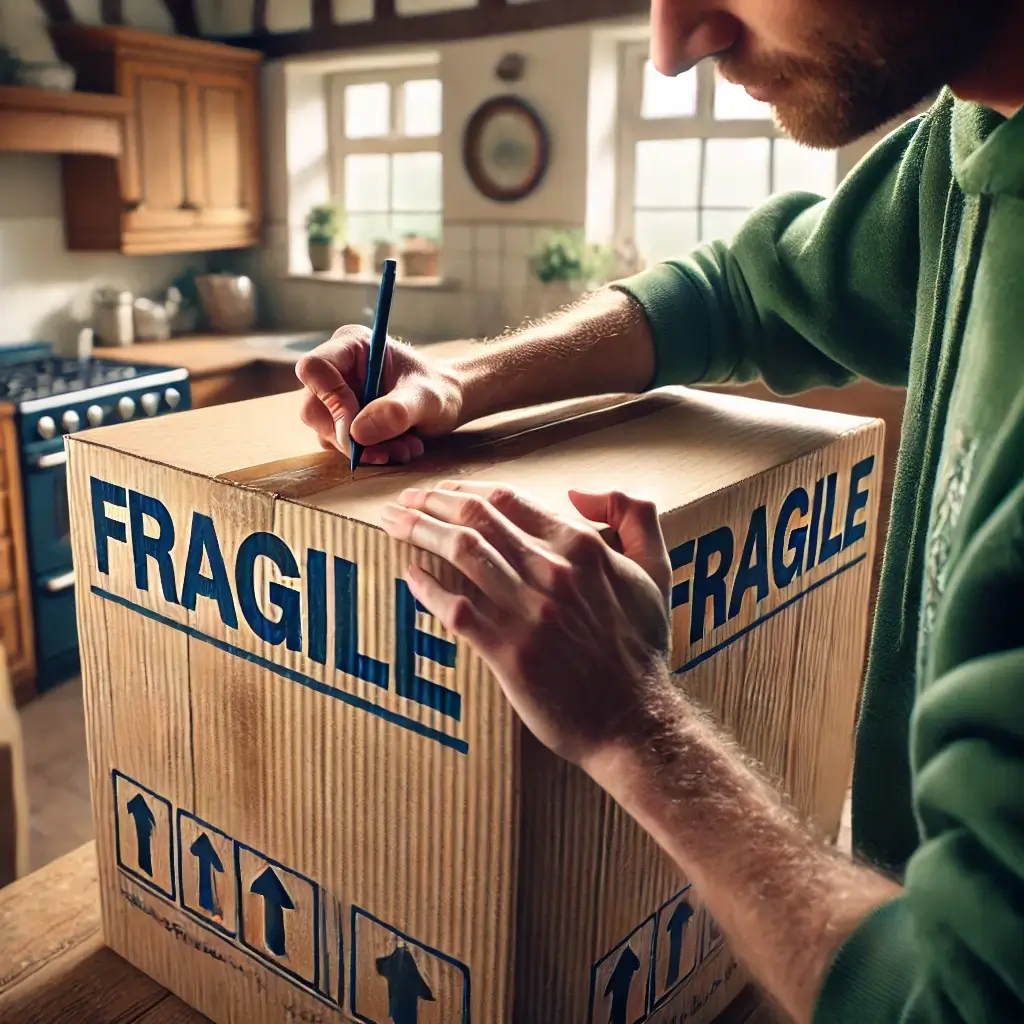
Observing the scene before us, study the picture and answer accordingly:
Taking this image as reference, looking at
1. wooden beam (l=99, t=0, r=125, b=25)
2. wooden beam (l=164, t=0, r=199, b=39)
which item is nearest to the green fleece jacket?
wooden beam (l=99, t=0, r=125, b=25)

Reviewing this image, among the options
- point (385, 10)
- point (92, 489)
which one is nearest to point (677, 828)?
point (92, 489)

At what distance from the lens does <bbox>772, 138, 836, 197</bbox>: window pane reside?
10.8 ft

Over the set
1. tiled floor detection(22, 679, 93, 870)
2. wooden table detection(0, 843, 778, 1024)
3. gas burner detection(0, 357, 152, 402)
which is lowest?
tiled floor detection(22, 679, 93, 870)

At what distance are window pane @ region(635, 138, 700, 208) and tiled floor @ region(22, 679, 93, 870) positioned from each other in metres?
2.48

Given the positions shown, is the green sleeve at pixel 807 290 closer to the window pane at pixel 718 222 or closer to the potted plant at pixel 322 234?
the window pane at pixel 718 222

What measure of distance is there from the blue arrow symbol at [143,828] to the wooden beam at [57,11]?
3.74m

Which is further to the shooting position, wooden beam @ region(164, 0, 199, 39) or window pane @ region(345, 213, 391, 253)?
window pane @ region(345, 213, 391, 253)

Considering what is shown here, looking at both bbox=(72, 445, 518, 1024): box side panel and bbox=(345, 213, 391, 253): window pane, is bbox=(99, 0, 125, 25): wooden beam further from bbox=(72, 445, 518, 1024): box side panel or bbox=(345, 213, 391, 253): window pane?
bbox=(72, 445, 518, 1024): box side panel

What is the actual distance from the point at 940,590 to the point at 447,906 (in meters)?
0.31

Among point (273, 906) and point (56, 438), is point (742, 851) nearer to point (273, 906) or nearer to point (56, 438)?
point (273, 906)

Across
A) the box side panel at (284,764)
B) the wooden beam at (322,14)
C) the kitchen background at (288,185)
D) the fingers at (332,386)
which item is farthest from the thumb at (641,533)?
the wooden beam at (322,14)

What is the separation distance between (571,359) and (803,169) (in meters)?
2.78

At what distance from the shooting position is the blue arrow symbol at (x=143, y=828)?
0.75 m

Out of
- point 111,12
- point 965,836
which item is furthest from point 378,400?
point 111,12
